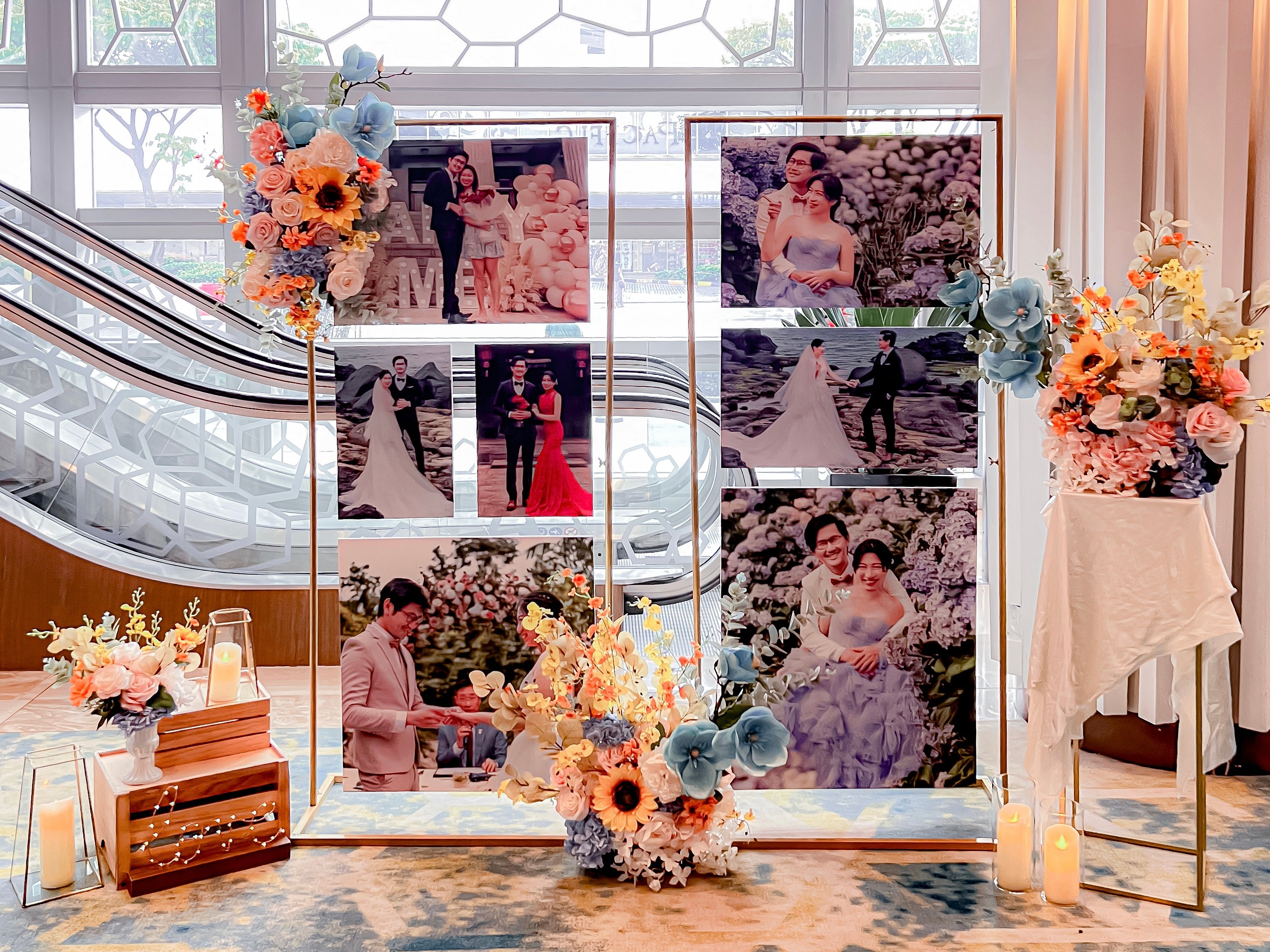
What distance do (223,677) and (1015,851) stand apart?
6.45ft

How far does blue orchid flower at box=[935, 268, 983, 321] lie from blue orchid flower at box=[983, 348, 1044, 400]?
0.48 feet

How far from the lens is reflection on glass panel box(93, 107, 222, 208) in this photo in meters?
5.23

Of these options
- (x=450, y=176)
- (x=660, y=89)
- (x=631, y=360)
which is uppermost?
(x=660, y=89)

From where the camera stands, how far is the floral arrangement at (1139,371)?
2.18 metres

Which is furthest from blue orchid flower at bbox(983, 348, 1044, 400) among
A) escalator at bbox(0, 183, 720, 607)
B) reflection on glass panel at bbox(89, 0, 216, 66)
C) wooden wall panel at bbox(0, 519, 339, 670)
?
reflection on glass panel at bbox(89, 0, 216, 66)

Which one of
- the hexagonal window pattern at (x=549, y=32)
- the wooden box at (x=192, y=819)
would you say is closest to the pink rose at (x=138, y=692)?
the wooden box at (x=192, y=819)

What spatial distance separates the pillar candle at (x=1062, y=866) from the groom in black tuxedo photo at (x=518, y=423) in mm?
1499

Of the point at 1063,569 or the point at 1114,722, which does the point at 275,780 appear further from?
the point at 1114,722

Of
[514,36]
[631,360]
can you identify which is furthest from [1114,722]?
[514,36]

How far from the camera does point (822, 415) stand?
2.68 meters

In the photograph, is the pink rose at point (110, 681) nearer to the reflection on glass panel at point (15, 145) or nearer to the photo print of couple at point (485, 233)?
the photo print of couple at point (485, 233)

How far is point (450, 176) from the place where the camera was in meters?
2.65

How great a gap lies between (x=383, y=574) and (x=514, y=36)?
355 cm

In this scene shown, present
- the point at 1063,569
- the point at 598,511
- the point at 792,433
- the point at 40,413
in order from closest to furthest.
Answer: the point at 1063,569 → the point at 792,433 → the point at 40,413 → the point at 598,511
